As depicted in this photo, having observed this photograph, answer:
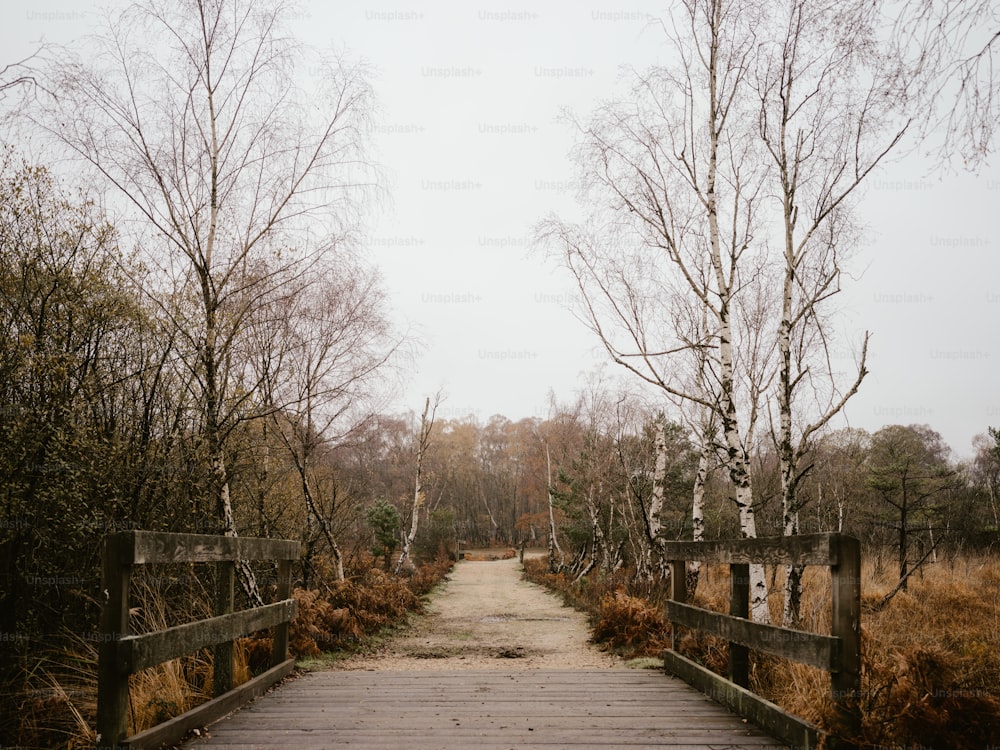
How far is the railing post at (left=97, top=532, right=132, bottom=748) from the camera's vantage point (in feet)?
12.2

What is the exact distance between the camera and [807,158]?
33.1 ft

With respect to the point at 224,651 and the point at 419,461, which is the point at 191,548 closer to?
the point at 224,651

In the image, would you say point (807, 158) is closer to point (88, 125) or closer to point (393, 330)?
point (393, 330)

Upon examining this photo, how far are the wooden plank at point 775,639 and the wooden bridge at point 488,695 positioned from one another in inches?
0.4

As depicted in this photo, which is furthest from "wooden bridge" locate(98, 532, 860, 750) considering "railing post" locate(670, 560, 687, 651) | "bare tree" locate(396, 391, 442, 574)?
"bare tree" locate(396, 391, 442, 574)

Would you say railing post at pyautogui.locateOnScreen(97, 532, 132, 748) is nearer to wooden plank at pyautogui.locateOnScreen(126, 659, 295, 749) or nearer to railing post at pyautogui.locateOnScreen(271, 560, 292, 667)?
wooden plank at pyautogui.locateOnScreen(126, 659, 295, 749)

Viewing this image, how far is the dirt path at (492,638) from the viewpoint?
10.1 metres

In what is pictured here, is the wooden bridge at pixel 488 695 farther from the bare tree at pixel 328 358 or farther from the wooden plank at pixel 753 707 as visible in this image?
the bare tree at pixel 328 358

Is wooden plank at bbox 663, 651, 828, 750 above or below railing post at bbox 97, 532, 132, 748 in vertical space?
below

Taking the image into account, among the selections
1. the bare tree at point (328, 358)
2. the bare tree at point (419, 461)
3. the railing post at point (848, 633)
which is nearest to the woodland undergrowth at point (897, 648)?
the railing post at point (848, 633)

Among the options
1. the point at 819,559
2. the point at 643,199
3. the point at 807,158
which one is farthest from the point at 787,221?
the point at 819,559

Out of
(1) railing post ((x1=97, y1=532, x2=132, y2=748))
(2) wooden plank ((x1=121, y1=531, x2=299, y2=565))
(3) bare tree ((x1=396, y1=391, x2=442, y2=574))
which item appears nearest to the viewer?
(1) railing post ((x1=97, y1=532, x2=132, y2=748))

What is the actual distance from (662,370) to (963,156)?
13.4m

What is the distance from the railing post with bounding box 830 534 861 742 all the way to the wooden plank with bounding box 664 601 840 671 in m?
0.06
